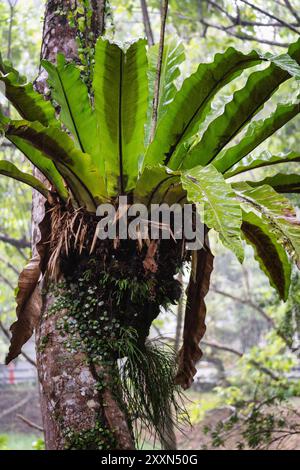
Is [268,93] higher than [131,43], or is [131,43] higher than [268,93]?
[131,43]

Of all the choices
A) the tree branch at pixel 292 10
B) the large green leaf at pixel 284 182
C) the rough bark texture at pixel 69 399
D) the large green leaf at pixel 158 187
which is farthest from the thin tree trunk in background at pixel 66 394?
the tree branch at pixel 292 10

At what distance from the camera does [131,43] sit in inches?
64.3

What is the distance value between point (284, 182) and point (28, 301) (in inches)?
43.1

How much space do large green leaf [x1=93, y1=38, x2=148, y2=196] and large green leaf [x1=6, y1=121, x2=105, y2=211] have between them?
0.26 ft

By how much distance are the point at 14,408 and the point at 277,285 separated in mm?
8524

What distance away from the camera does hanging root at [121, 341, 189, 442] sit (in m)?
1.83

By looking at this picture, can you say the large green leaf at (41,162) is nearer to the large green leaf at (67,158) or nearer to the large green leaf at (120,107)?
the large green leaf at (67,158)

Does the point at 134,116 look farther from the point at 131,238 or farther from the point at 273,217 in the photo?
the point at 273,217

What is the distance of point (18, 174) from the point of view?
1833mm

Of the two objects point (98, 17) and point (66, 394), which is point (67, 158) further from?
point (98, 17)

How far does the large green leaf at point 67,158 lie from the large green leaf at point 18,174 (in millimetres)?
142

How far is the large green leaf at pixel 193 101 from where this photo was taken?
64.4 inches

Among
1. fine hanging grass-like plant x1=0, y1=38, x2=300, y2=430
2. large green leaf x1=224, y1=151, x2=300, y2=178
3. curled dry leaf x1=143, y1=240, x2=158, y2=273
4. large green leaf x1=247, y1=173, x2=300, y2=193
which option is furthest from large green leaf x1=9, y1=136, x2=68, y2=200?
large green leaf x1=247, y1=173, x2=300, y2=193
